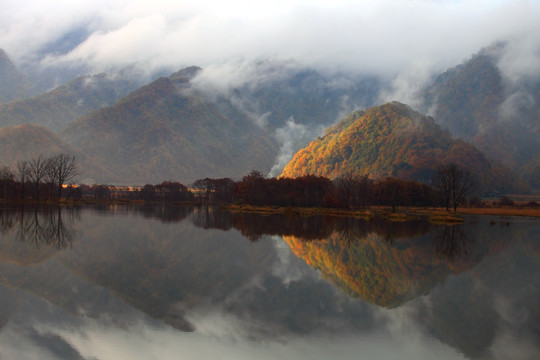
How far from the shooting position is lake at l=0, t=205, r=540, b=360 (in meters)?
13.1

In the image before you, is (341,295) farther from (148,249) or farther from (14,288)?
(148,249)

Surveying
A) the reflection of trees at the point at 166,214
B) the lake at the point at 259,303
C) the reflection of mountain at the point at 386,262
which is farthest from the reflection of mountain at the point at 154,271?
the reflection of trees at the point at 166,214

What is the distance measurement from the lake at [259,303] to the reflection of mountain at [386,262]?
0.12m

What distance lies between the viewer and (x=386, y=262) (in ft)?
93.8

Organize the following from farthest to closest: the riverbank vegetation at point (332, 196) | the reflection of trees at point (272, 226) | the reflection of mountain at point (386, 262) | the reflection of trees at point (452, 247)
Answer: the riverbank vegetation at point (332, 196) → the reflection of trees at point (272, 226) → the reflection of trees at point (452, 247) → the reflection of mountain at point (386, 262)

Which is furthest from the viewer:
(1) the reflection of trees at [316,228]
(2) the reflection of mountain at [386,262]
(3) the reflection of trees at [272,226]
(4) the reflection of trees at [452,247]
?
(3) the reflection of trees at [272,226]

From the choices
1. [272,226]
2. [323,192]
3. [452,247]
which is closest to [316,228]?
[272,226]

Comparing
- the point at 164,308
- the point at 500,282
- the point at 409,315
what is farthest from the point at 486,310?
the point at 164,308

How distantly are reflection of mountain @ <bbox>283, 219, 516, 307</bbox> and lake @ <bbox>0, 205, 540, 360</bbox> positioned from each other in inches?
4.7

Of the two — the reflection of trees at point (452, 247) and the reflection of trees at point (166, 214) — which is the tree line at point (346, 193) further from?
the reflection of trees at point (452, 247)

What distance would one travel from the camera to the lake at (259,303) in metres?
13.1

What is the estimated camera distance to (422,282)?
22844mm

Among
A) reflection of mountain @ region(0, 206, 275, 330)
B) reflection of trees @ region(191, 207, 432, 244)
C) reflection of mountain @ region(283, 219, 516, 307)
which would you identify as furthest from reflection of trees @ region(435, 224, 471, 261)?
reflection of mountain @ region(0, 206, 275, 330)

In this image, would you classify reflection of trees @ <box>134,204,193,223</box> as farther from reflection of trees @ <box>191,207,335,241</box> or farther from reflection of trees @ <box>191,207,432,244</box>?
reflection of trees @ <box>191,207,432,244</box>
